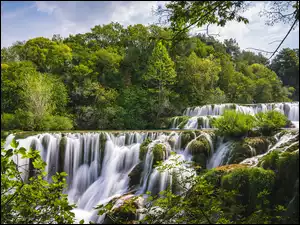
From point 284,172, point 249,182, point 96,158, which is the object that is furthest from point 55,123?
point 284,172

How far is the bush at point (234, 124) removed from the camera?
378 inches

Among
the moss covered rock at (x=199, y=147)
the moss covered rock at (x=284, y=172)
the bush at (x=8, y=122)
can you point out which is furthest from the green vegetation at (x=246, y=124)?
the bush at (x=8, y=122)

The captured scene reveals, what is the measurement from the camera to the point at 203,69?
2241cm

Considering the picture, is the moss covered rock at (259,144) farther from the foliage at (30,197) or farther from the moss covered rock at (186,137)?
the foliage at (30,197)

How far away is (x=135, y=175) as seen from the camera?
9500 millimetres

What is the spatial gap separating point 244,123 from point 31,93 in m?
12.9

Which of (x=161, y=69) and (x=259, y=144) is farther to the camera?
(x=161, y=69)

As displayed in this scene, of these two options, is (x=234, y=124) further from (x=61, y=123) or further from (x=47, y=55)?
(x=47, y=55)

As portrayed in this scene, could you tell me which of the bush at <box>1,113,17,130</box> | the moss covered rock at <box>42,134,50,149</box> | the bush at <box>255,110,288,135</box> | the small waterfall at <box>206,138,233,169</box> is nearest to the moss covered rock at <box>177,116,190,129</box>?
the small waterfall at <box>206,138,233,169</box>

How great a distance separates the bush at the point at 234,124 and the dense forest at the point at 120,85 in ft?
22.0

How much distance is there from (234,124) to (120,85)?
13.3 metres

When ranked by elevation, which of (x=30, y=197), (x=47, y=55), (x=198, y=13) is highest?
(x=47, y=55)

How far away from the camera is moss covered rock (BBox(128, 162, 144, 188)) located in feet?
30.7

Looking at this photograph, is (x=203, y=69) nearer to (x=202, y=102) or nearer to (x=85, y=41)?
(x=202, y=102)
